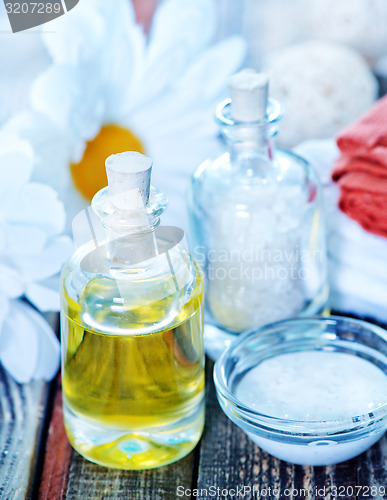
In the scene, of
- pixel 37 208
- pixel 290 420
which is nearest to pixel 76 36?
pixel 37 208

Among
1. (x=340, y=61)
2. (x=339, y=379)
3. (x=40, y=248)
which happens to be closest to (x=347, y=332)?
(x=339, y=379)

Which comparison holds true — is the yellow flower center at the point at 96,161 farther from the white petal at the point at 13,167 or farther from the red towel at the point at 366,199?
the red towel at the point at 366,199

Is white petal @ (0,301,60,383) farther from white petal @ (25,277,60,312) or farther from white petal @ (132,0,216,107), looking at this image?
white petal @ (132,0,216,107)

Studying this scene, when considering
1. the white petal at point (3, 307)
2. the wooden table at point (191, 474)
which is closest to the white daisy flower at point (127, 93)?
the white petal at point (3, 307)

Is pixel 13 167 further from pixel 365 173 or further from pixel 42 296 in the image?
pixel 365 173

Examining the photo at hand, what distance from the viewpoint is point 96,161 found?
805 mm

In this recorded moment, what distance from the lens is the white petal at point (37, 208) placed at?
683 millimetres

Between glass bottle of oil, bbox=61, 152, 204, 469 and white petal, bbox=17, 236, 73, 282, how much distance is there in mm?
80

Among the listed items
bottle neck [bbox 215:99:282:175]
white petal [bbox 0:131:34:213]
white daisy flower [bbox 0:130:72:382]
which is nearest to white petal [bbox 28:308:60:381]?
white daisy flower [bbox 0:130:72:382]

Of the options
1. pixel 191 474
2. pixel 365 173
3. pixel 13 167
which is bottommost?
pixel 191 474

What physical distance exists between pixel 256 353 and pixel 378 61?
530mm

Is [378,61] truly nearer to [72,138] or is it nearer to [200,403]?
[72,138]

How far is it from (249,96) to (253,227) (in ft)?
0.38

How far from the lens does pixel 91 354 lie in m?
0.61
